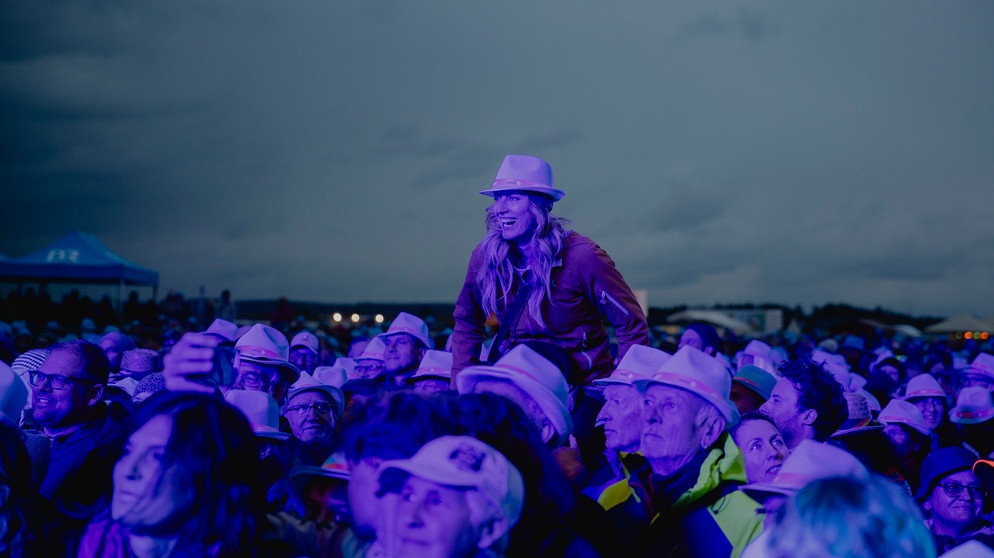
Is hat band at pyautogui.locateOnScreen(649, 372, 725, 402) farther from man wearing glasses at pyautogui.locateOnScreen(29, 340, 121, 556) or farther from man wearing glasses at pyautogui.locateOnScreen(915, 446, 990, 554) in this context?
man wearing glasses at pyautogui.locateOnScreen(29, 340, 121, 556)

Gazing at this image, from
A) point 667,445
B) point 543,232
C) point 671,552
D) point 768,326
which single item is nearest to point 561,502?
point 671,552

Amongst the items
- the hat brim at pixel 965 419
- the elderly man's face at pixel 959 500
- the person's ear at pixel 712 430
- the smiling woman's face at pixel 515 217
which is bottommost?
the elderly man's face at pixel 959 500

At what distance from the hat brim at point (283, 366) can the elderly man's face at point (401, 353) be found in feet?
4.01

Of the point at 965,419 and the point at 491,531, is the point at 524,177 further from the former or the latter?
the point at 965,419

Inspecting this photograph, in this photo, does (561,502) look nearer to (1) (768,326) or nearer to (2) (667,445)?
(2) (667,445)

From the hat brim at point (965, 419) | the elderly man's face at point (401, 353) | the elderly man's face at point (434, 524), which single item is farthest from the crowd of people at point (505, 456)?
the hat brim at point (965, 419)

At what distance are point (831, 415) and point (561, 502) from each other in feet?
9.21

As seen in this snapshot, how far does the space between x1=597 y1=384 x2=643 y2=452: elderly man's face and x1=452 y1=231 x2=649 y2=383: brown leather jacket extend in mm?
469

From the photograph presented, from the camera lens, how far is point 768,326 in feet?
141

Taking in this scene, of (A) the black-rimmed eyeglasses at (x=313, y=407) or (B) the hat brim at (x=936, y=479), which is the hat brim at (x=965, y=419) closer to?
(B) the hat brim at (x=936, y=479)

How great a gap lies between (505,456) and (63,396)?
2.91 metres

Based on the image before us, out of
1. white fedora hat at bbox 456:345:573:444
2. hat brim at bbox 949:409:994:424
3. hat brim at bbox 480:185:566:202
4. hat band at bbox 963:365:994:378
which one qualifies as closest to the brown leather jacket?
hat brim at bbox 480:185:566:202

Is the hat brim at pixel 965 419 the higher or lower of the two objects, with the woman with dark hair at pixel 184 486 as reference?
lower

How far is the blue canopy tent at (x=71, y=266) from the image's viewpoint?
A: 62.3 feet
